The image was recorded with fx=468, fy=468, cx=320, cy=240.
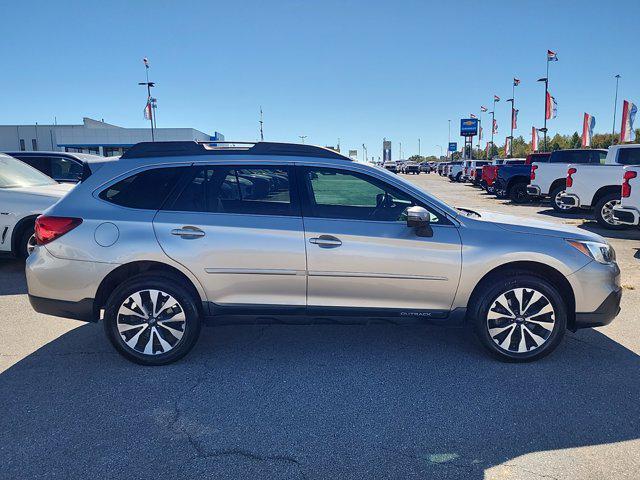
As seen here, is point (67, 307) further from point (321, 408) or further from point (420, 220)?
point (420, 220)

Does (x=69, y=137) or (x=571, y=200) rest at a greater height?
(x=69, y=137)

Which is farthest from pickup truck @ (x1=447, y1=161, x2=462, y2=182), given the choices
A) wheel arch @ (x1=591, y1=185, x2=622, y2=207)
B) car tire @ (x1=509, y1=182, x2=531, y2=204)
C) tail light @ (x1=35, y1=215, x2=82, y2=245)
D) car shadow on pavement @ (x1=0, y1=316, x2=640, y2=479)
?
tail light @ (x1=35, y1=215, x2=82, y2=245)

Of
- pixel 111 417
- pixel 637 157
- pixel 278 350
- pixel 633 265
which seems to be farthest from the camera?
pixel 637 157

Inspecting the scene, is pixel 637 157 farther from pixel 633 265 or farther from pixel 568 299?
pixel 568 299

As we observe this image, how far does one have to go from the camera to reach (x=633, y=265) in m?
7.48

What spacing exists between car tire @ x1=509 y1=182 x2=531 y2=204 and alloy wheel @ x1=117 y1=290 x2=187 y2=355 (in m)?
17.6

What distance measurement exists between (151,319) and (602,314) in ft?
12.0

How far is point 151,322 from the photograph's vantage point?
3.78 meters

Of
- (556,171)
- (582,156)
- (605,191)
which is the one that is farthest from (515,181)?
(605,191)

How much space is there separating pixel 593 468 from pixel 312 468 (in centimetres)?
154

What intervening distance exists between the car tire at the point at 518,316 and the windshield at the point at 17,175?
692cm

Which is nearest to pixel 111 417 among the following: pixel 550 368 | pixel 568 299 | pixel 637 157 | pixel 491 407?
pixel 491 407

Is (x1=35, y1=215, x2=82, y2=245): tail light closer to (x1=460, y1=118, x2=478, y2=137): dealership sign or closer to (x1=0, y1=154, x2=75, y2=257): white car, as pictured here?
(x1=0, y1=154, x2=75, y2=257): white car

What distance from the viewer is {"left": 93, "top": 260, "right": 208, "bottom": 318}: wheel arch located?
3770 mm
